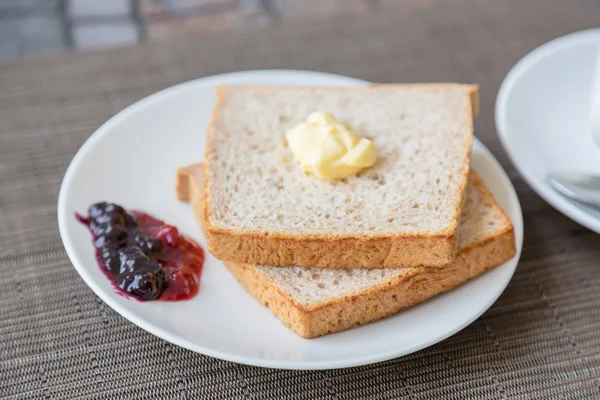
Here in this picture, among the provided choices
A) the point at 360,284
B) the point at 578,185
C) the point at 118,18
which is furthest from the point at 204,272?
the point at 118,18

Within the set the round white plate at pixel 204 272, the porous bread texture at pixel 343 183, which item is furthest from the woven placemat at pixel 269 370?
the porous bread texture at pixel 343 183

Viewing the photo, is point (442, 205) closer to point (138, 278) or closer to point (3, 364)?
point (138, 278)

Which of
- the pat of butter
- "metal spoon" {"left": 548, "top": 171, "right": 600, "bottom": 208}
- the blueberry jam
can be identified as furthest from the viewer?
"metal spoon" {"left": 548, "top": 171, "right": 600, "bottom": 208}

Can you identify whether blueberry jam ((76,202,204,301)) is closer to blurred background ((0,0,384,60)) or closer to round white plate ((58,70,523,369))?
round white plate ((58,70,523,369))

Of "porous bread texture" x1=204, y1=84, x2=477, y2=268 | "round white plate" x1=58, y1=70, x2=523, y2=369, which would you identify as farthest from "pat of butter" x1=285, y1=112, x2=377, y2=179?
"round white plate" x1=58, y1=70, x2=523, y2=369

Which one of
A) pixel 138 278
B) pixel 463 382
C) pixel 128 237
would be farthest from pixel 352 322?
pixel 128 237

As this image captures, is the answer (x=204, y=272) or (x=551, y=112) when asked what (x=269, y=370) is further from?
(x=551, y=112)
